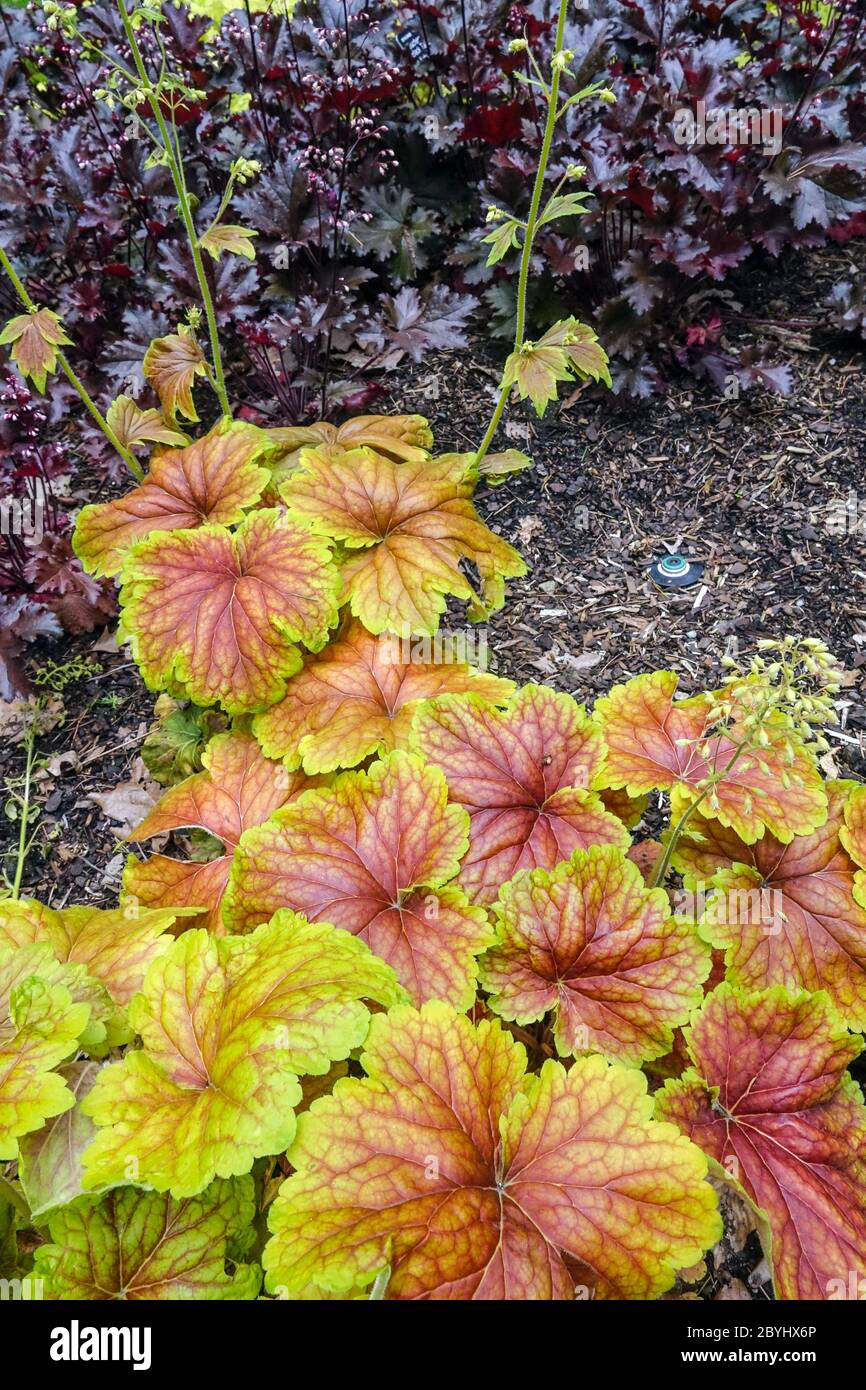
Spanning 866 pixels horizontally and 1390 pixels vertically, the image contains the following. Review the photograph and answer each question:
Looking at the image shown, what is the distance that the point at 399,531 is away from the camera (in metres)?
2.62

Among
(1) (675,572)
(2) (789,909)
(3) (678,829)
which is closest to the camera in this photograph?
A: (3) (678,829)

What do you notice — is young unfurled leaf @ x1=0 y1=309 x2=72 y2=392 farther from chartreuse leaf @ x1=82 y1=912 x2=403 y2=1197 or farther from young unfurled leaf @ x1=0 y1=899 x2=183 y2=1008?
chartreuse leaf @ x1=82 y1=912 x2=403 y2=1197

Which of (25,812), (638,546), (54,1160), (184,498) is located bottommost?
(54,1160)

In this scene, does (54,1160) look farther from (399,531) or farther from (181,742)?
(399,531)

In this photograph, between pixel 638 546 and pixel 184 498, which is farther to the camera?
pixel 638 546

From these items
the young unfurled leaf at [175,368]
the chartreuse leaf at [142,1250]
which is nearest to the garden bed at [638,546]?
the young unfurled leaf at [175,368]

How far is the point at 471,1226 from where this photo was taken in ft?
4.74

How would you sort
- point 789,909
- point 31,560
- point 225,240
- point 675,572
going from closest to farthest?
point 789,909 → point 225,240 → point 31,560 → point 675,572

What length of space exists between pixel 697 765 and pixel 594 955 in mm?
548

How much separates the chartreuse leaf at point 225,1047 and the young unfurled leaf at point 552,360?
1.41 metres

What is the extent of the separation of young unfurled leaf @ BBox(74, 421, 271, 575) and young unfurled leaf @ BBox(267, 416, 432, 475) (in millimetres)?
242

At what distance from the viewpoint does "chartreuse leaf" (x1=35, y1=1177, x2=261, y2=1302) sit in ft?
5.12

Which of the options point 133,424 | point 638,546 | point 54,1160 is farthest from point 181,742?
point 638,546
